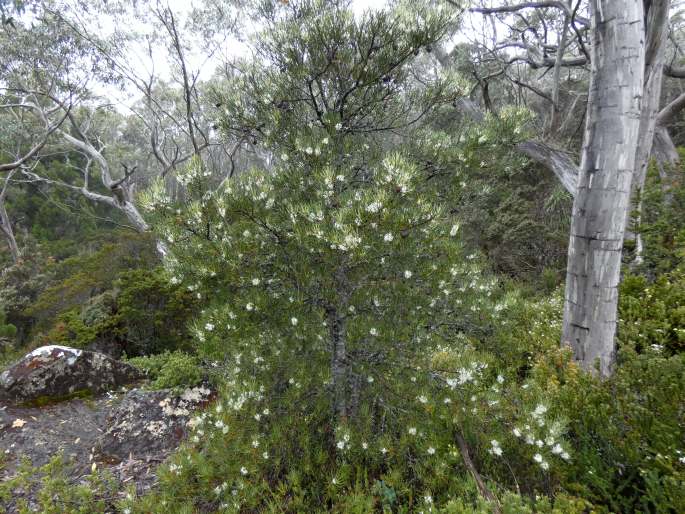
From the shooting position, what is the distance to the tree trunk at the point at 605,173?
304 centimetres

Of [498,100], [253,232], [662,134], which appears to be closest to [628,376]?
[253,232]

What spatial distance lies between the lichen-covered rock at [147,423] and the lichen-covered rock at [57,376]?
0.69 metres

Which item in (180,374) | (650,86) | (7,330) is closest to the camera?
(650,86)

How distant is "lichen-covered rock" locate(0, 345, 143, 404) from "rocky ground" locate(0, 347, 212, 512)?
0.01 m

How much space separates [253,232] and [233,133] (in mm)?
1140

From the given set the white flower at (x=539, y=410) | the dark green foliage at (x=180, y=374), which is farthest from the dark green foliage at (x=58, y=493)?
the white flower at (x=539, y=410)

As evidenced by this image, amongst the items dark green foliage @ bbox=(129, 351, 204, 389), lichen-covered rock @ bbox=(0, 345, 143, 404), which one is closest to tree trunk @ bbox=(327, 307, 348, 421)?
dark green foliage @ bbox=(129, 351, 204, 389)

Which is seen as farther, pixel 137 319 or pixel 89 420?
pixel 137 319

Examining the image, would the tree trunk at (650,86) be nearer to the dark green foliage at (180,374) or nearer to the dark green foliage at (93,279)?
the dark green foliage at (180,374)

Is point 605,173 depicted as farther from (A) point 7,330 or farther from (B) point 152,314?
(A) point 7,330

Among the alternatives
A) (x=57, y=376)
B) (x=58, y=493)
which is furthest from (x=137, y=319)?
(x=58, y=493)

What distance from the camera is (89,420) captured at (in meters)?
4.35

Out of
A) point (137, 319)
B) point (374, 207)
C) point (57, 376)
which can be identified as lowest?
point (57, 376)

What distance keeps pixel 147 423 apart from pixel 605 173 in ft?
17.6
